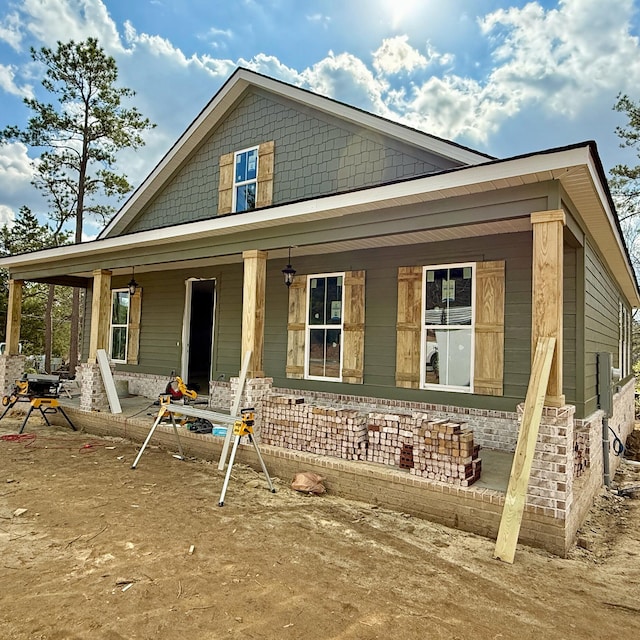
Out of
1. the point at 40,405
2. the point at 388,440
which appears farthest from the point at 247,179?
the point at 388,440

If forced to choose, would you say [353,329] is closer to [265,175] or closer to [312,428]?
[312,428]

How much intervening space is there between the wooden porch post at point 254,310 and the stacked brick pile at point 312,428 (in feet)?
1.80

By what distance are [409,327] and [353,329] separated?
3.20ft

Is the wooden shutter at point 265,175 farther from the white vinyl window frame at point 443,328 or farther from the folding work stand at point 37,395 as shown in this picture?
the folding work stand at point 37,395

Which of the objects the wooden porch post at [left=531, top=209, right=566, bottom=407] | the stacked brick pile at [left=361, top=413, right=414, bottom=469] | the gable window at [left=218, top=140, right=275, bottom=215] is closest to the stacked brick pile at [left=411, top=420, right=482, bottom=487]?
the stacked brick pile at [left=361, top=413, right=414, bottom=469]

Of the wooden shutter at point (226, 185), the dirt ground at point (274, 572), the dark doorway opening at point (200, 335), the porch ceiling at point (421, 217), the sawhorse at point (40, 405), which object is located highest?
the wooden shutter at point (226, 185)

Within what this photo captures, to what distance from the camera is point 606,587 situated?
3.16 meters

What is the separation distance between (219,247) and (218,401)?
354 cm

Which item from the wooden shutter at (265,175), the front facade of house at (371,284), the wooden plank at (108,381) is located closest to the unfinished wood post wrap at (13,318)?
the front facade of house at (371,284)

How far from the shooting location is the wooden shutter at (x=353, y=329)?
7.13 m

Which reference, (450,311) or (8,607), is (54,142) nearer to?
(450,311)

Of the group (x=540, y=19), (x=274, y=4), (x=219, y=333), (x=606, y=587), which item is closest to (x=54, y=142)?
(x=274, y=4)

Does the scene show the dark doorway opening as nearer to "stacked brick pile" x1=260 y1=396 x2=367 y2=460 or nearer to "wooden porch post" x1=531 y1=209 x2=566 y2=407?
"stacked brick pile" x1=260 y1=396 x2=367 y2=460

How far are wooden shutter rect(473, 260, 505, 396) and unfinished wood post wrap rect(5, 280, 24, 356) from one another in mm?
9736
